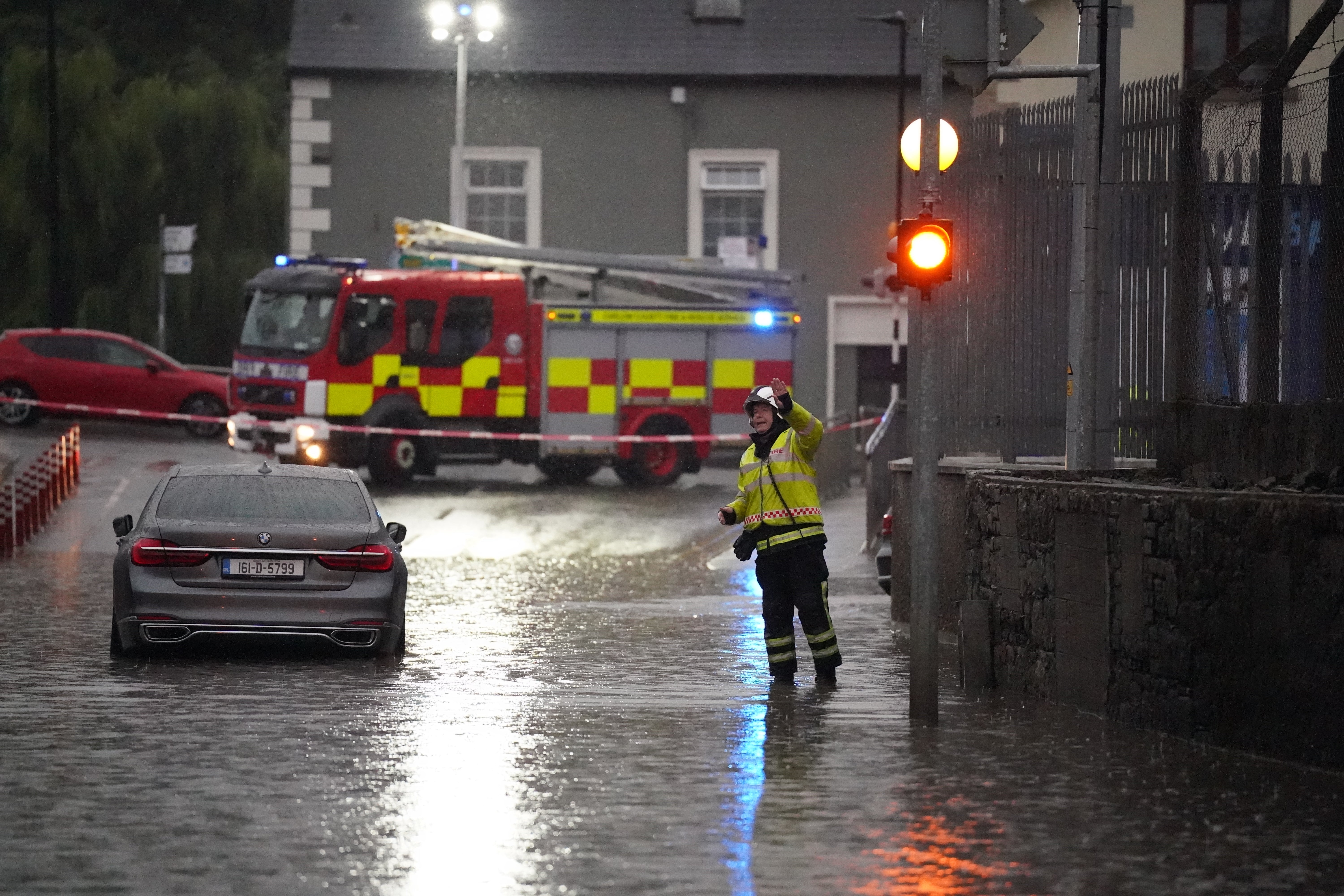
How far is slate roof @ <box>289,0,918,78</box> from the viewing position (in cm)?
3900

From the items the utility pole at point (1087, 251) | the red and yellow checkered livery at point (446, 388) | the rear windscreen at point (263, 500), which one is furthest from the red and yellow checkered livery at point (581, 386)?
the utility pole at point (1087, 251)

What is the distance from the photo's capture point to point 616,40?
3950 centimetres

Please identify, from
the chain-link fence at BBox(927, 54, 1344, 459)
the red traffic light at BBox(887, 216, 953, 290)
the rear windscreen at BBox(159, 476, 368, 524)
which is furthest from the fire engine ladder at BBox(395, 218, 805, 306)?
the red traffic light at BBox(887, 216, 953, 290)

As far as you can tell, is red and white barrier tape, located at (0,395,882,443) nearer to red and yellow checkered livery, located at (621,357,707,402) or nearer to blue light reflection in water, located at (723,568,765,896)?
red and yellow checkered livery, located at (621,357,707,402)

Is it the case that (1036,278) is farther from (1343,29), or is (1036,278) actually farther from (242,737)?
(242,737)

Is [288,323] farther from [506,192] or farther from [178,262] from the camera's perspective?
[178,262]

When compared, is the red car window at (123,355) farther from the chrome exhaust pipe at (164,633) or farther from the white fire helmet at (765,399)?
the white fire helmet at (765,399)

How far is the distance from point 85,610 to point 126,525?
2837 millimetres

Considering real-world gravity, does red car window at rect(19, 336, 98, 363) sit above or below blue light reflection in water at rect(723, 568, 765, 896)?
above

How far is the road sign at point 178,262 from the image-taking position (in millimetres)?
39406

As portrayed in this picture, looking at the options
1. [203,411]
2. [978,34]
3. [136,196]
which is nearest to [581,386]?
[203,411]

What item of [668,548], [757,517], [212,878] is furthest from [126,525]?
[668,548]

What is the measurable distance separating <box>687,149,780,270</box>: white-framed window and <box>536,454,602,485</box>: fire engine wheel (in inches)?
326

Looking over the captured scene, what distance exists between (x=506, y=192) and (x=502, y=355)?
8667 mm
